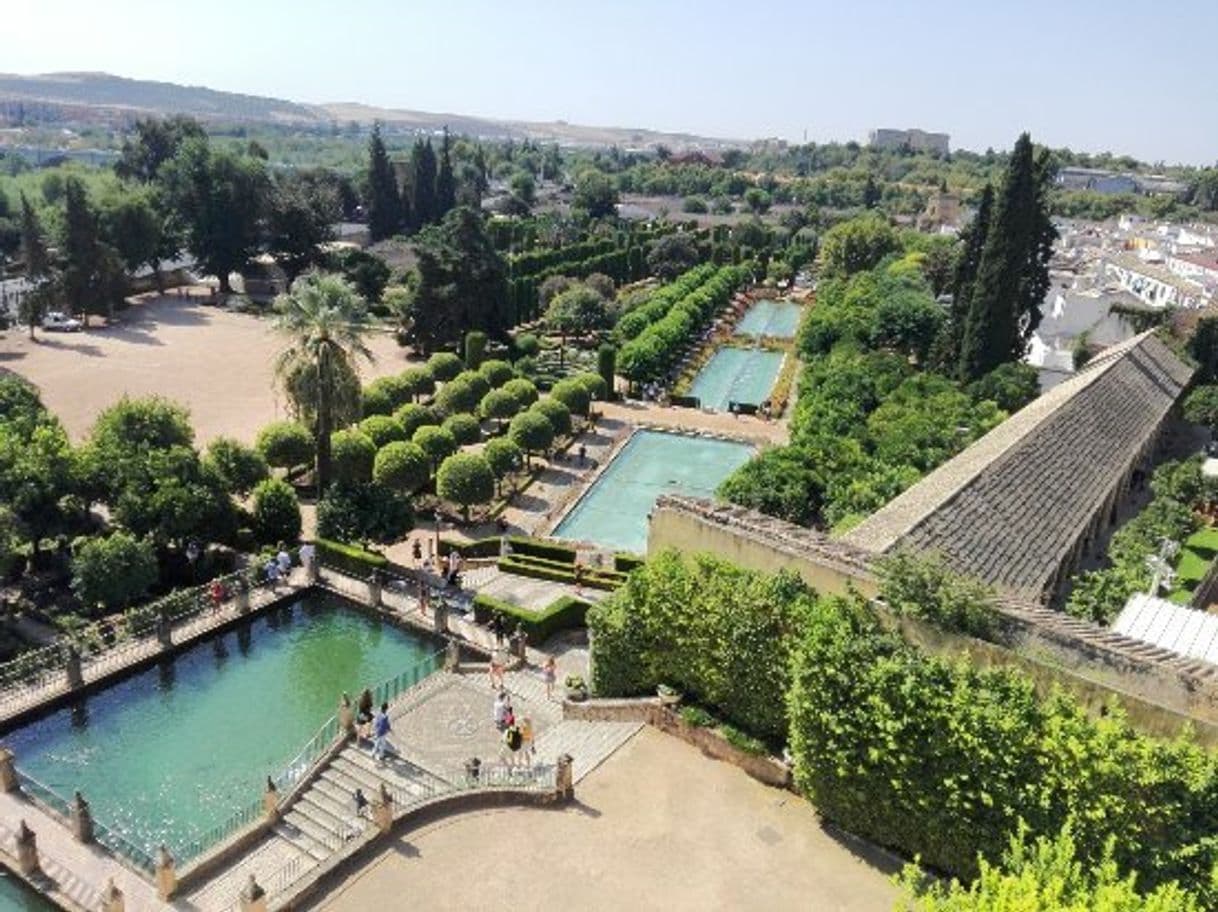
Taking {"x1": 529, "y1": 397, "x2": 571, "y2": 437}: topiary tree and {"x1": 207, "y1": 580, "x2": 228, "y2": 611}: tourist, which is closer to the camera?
{"x1": 207, "y1": 580, "x2": 228, "y2": 611}: tourist

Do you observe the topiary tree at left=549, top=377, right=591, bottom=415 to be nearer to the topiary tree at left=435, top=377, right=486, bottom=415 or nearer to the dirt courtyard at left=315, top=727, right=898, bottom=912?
the topiary tree at left=435, top=377, right=486, bottom=415

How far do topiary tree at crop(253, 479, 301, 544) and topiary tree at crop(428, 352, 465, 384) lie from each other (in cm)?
2148

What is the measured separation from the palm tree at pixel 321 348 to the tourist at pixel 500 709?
13.1m

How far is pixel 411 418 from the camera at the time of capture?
43094mm

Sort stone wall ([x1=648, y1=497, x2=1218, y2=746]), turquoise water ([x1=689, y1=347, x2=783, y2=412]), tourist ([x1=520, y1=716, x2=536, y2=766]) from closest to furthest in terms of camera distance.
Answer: stone wall ([x1=648, y1=497, x2=1218, y2=746]) < tourist ([x1=520, y1=716, x2=536, y2=766]) < turquoise water ([x1=689, y1=347, x2=783, y2=412])

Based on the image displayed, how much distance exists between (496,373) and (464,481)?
633 inches

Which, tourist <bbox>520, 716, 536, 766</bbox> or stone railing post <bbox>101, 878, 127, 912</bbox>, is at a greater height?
tourist <bbox>520, 716, 536, 766</bbox>

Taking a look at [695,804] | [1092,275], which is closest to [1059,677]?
[695,804]

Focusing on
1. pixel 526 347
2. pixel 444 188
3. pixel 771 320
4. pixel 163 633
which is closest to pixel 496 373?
pixel 526 347

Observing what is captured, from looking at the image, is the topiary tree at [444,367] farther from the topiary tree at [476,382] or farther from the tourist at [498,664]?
the tourist at [498,664]

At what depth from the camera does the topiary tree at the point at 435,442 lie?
39.8 meters

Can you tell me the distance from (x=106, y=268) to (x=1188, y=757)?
229 ft

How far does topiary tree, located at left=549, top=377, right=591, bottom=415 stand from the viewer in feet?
165

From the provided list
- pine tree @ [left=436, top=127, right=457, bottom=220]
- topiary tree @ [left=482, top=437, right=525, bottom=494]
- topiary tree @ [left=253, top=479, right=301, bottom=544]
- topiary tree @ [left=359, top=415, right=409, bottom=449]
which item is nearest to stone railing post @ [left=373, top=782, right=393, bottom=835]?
topiary tree @ [left=253, top=479, right=301, bottom=544]
